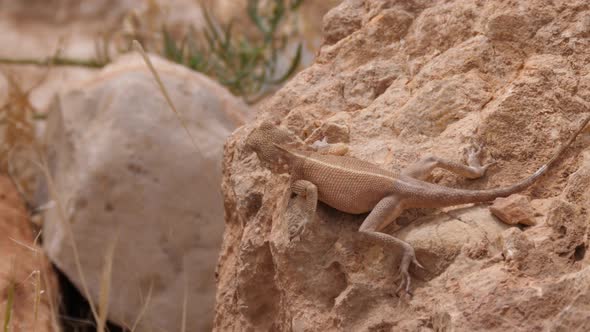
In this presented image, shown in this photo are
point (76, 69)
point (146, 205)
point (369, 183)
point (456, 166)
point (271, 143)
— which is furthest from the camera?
point (76, 69)

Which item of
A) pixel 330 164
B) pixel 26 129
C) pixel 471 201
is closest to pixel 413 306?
pixel 471 201

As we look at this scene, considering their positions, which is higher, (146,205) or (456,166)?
(456,166)

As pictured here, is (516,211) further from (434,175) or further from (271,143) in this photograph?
(271,143)

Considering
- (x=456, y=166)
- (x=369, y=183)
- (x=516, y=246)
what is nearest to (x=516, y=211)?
(x=516, y=246)

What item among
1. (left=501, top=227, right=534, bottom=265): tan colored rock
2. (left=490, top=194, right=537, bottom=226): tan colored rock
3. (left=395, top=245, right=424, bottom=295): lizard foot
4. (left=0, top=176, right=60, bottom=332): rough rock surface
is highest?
(left=490, top=194, right=537, bottom=226): tan colored rock

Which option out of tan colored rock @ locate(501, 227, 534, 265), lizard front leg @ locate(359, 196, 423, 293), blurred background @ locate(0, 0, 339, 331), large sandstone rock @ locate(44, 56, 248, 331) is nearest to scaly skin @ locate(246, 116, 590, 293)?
lizard front leg @ locate(359, 196, 423, 293)

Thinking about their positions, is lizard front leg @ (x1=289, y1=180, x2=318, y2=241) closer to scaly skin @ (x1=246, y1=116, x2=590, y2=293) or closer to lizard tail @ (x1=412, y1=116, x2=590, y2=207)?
scaly skin @ (x1=246, y1=116, x2=590, y2=293)
